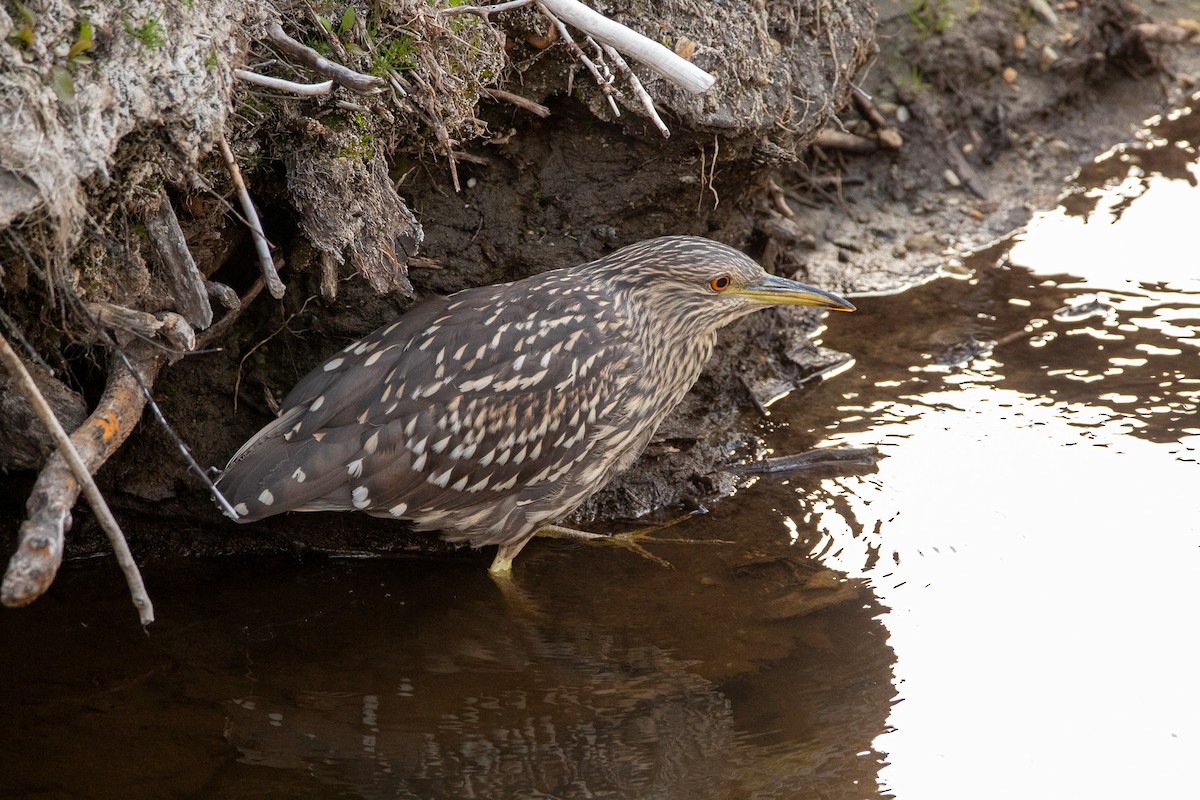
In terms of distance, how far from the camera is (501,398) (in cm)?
439

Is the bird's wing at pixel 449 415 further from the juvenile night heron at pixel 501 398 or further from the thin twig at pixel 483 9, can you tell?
the thin twig at pixel 483 9

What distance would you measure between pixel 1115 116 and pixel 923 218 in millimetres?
1962

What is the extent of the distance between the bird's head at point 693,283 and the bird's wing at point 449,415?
0.25m

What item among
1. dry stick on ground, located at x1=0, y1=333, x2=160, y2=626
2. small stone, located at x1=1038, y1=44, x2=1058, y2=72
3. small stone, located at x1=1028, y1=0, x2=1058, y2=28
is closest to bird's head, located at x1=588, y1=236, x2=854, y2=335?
dry stick on ground, located at x1=0, y1=333, x2=160, y2=626

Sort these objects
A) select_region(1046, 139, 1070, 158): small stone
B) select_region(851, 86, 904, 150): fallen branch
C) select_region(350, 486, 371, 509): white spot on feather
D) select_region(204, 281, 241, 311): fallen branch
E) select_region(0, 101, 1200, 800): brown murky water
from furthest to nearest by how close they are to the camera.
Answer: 1. select_region(1046, 139, 1070, 158): small stone
2. select_region(851, 86, 904, 150): fallen branch
3. select_region(350, 486, 371, 509): white spot on feather
4. select_region(204, 281, 241, 311): fallen branch
5. select_region(0, 101, 1200, 800): brown murky water

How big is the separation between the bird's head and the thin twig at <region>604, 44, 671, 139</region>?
476 mm

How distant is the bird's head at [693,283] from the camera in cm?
477

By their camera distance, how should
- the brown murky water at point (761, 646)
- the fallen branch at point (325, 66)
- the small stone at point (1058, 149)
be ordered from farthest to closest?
the small stone at point (1058, 149) → the fallen branch at point (325, 66) → the brown murky water at point (761, 646)

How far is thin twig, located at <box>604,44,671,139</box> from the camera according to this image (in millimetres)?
4613

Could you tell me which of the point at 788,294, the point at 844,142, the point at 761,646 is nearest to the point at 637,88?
the point at 788,294

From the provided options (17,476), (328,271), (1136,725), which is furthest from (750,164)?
(17,476)

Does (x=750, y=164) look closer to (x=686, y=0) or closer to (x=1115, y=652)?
(x=686, y=0)

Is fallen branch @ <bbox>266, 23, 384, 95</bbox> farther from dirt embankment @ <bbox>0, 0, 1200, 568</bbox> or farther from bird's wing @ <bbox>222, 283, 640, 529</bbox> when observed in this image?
bird's wing @ <bbox>222, 283, 640, 529</bbox>

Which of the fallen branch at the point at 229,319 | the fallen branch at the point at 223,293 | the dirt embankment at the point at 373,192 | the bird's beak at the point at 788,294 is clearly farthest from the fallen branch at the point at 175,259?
the bird's beak at the point at 788,294
